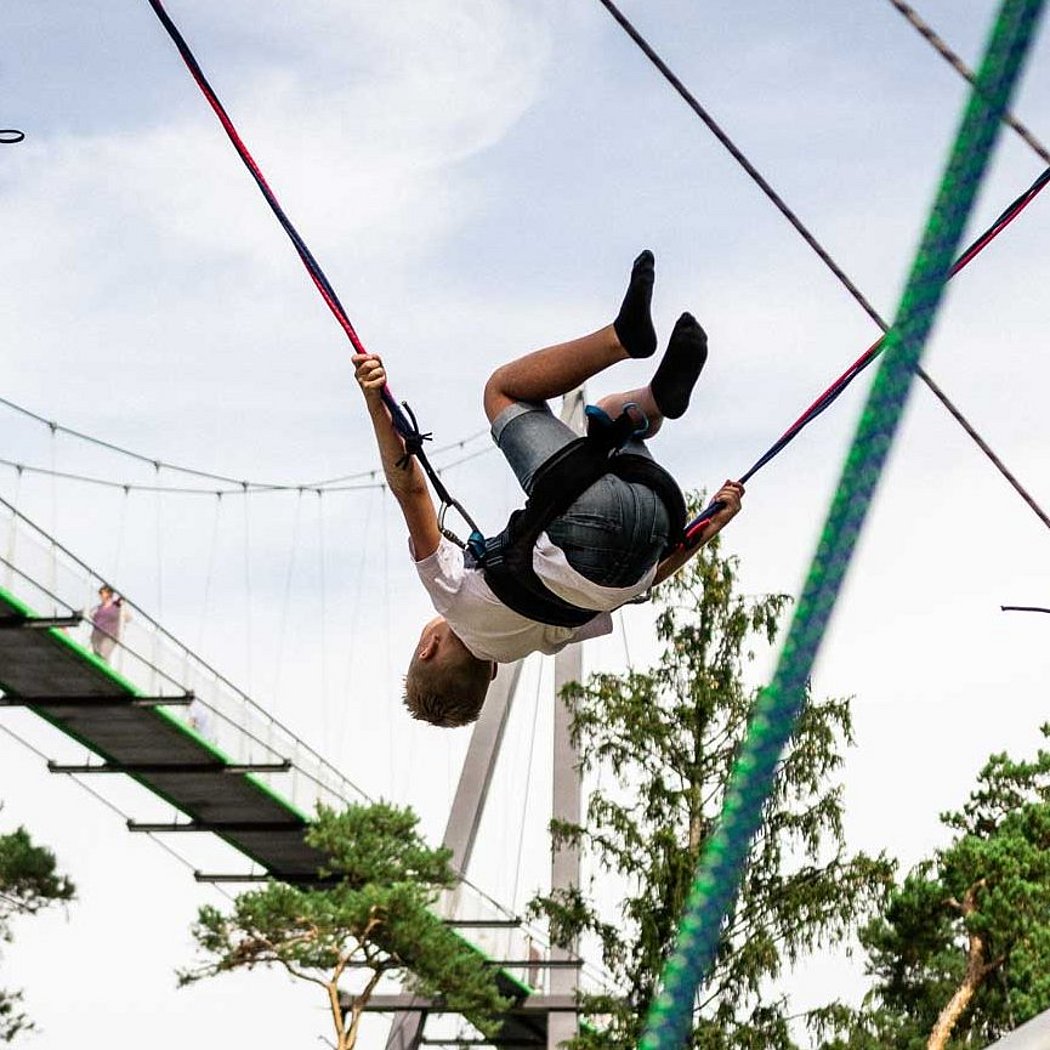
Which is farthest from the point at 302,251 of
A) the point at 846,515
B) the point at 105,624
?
the point at 105,624

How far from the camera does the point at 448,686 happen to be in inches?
132

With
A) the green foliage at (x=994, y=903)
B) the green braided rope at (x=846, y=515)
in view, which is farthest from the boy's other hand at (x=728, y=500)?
the green foliage at (x=994, y=903)

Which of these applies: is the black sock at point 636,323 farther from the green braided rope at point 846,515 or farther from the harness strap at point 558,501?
the green braided rope at point 846,515

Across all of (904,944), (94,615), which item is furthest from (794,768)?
(94,615)

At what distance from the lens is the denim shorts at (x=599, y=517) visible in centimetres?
300

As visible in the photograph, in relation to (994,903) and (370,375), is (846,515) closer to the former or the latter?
(370,375)

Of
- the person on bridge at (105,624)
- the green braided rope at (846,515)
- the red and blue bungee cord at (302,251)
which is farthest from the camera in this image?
the person on bridge at (105,624)

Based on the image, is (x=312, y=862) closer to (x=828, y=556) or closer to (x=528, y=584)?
(x=528, y=584)

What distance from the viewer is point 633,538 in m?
3.04

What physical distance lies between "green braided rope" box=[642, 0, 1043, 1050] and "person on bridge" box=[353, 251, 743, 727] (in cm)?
186

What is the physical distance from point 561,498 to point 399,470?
28 cm

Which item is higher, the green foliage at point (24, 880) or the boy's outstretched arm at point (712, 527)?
the green foliage at point (24, 880)

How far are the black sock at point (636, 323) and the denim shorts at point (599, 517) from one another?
0.18 meters

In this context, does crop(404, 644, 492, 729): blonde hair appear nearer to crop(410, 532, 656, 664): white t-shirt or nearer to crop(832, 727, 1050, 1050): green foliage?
crop(410, 532, 656, 664): white t-shirt
